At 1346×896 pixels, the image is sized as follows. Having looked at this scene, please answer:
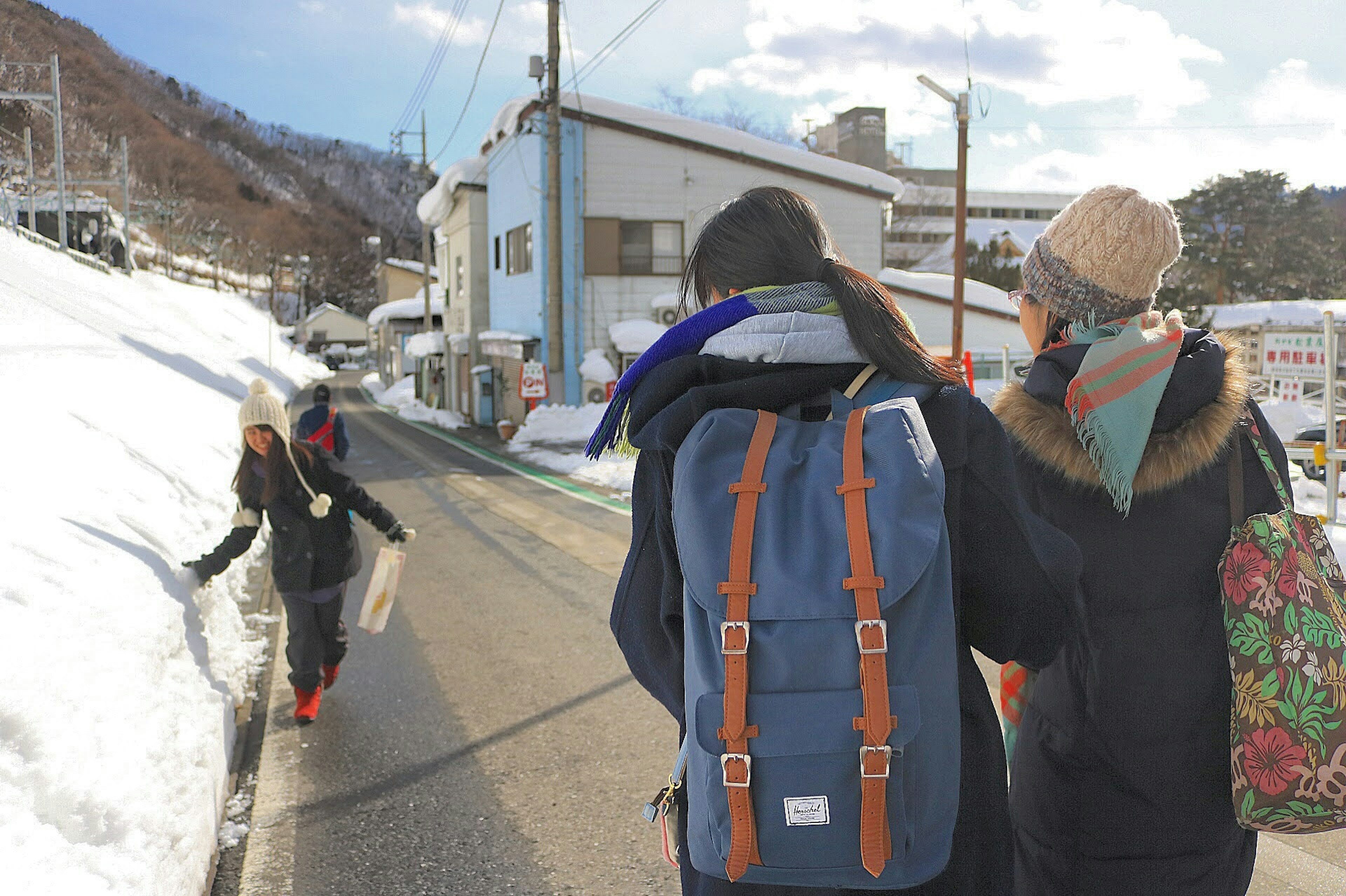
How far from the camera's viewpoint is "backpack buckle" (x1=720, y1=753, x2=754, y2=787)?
3.85 feet

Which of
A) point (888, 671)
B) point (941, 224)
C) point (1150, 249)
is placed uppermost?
point (941, 224)

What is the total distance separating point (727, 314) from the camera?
1459 mm

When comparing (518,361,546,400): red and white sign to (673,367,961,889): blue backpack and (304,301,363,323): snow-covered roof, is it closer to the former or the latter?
(673,367,961,889): blue backpack

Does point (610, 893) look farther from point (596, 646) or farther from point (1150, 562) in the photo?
point (596, 646)

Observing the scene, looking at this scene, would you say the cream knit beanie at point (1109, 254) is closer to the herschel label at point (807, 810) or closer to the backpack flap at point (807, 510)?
the backpack flap at point (807, 510)

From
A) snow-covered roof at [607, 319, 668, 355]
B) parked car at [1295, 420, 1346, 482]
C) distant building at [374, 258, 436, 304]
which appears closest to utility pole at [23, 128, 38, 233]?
snow-covered roof at [607, 319, 668, 355]

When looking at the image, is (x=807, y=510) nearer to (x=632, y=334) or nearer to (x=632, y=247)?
(x=632, y=334)

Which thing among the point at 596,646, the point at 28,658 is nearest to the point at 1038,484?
the point at 28,658

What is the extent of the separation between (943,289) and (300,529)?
23430mm

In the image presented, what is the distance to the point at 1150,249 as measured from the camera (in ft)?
5.93

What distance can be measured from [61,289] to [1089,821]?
2264 centimetres

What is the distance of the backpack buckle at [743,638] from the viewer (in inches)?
46.4

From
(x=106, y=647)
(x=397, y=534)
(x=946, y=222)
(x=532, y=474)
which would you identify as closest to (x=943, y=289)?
(x=532, y=474)

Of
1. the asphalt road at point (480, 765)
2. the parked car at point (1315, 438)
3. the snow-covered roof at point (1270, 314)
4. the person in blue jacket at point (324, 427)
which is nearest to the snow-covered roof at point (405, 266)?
the snow-covered roof at point (1270, 314)
